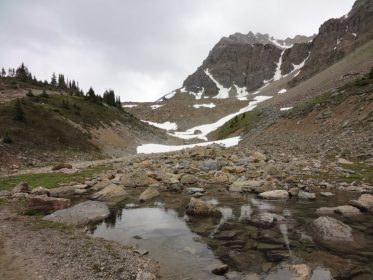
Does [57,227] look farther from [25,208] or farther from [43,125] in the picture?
[43,125]

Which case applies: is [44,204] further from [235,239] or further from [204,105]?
[204,105]

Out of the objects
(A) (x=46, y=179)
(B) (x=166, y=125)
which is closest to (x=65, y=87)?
(B) (x=166, y=125)

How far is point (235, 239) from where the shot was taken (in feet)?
43.4

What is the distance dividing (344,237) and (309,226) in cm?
176

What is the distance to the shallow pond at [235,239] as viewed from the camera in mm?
10445

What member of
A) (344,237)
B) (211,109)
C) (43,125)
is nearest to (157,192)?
(344,237)

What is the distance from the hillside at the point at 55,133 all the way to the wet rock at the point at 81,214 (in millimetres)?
19310

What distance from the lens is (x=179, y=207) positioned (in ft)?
61.7

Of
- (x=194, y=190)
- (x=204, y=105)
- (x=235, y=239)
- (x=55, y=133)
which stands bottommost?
(x=235, y=239)

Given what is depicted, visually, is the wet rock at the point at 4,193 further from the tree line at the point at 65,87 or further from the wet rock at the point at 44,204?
the tree line at the point at 65,87

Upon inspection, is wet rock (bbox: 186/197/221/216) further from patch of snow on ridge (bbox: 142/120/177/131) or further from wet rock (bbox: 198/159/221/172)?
patch of snow on ridge (bbox: 142/120/177/131)

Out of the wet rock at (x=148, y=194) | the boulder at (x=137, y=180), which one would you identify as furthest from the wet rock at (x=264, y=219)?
the boulder at (x=137, y=180)

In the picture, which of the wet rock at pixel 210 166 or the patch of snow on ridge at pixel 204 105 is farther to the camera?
the patch of snow on ridge at pixel 204 105

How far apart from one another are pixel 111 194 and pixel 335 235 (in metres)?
13.9
